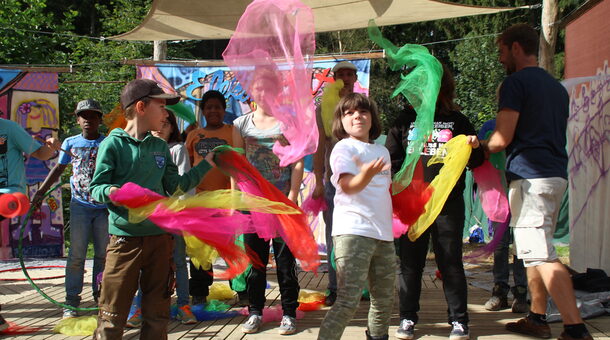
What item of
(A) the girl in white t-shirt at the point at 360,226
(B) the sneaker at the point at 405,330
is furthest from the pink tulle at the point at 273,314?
(A) the girl in white t-shirt at the point at 360,226

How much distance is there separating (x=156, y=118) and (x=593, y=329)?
11.1 ft

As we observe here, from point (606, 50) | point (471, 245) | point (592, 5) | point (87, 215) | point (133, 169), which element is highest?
point (592, 5)

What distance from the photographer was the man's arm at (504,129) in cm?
386

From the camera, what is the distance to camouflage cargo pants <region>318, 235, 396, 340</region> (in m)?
3.32

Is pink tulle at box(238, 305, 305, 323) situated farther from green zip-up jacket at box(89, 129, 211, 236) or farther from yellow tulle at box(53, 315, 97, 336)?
green zip-up jacket at box(89, 129, 211, 236)

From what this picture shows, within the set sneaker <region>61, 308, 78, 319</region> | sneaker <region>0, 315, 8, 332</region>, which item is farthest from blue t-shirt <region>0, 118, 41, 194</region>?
sneaker <region>61, 308, 78, 319</region>

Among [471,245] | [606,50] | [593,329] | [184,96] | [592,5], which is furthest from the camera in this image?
[471,245]

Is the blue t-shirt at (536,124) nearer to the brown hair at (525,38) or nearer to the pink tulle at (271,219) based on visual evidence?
the brown hair at (525,38)

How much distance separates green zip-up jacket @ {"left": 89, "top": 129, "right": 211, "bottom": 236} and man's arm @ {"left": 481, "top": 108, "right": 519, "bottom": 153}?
75.5 inches

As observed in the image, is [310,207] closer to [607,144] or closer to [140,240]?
[140,240]

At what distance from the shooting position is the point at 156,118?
11.5 feet

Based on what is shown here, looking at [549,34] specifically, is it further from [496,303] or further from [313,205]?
[313,205]

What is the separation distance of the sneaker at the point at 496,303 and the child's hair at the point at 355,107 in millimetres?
2085

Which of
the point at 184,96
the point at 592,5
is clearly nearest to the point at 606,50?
the point at 592,5
